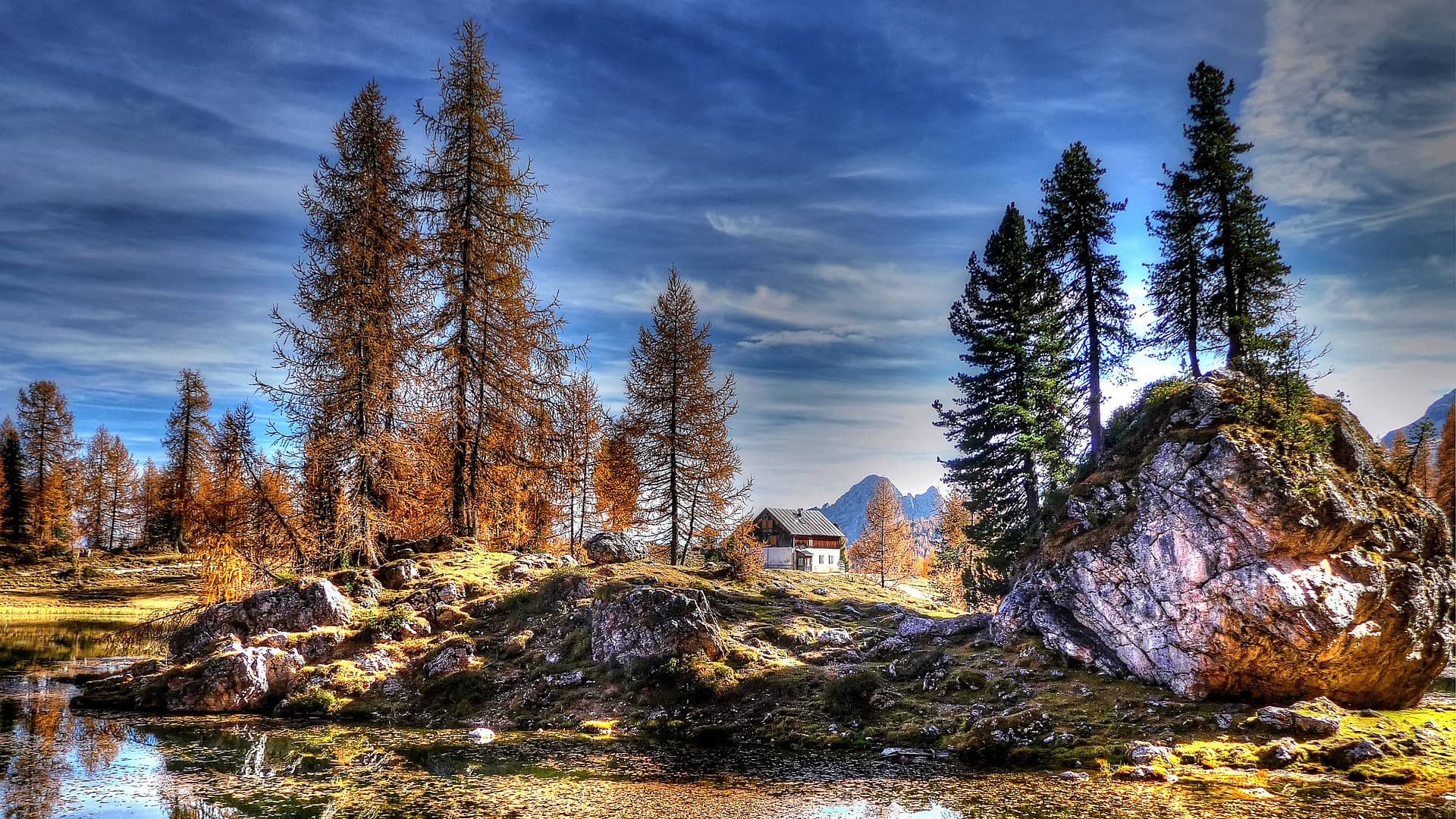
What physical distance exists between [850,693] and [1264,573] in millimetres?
10629

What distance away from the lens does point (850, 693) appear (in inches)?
765

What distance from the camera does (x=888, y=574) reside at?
3334 inches

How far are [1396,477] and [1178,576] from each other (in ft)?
24.9

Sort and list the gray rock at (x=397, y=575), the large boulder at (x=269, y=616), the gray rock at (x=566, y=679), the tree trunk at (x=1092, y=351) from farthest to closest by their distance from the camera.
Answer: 1. the tree trunk at (x=1092, y=351)
2. the gray rock at (x=397, y=575)
3. the large boulder at (x=269, y=616)
4. the gray rock at (x=566, y=679)

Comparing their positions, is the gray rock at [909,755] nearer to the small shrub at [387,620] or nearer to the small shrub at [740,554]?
the small shrub at [387,620]

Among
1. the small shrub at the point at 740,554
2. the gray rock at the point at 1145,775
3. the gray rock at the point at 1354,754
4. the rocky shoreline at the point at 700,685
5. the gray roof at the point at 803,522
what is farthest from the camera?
the gray roof at the point at 803,522

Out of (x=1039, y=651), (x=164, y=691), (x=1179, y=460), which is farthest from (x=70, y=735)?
(x=1179, y=460)

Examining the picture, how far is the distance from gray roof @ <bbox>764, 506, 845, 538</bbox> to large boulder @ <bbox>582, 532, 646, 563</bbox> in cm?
3873

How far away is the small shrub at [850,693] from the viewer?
Result: 19031 mm

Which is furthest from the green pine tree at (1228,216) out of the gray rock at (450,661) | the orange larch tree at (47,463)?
the orange larch tree at (47,463)


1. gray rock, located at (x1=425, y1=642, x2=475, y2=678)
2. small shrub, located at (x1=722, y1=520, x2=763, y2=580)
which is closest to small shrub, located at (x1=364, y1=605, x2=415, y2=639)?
gray rock, located at (x1=425, y1=642, x2=475, y2=678)

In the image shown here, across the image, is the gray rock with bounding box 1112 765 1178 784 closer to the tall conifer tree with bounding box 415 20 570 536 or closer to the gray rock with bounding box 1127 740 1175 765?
the gray rock with bounding box 1127 740 1175 765

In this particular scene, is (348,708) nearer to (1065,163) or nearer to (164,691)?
(164,691)

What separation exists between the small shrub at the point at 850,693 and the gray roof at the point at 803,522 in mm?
54103
